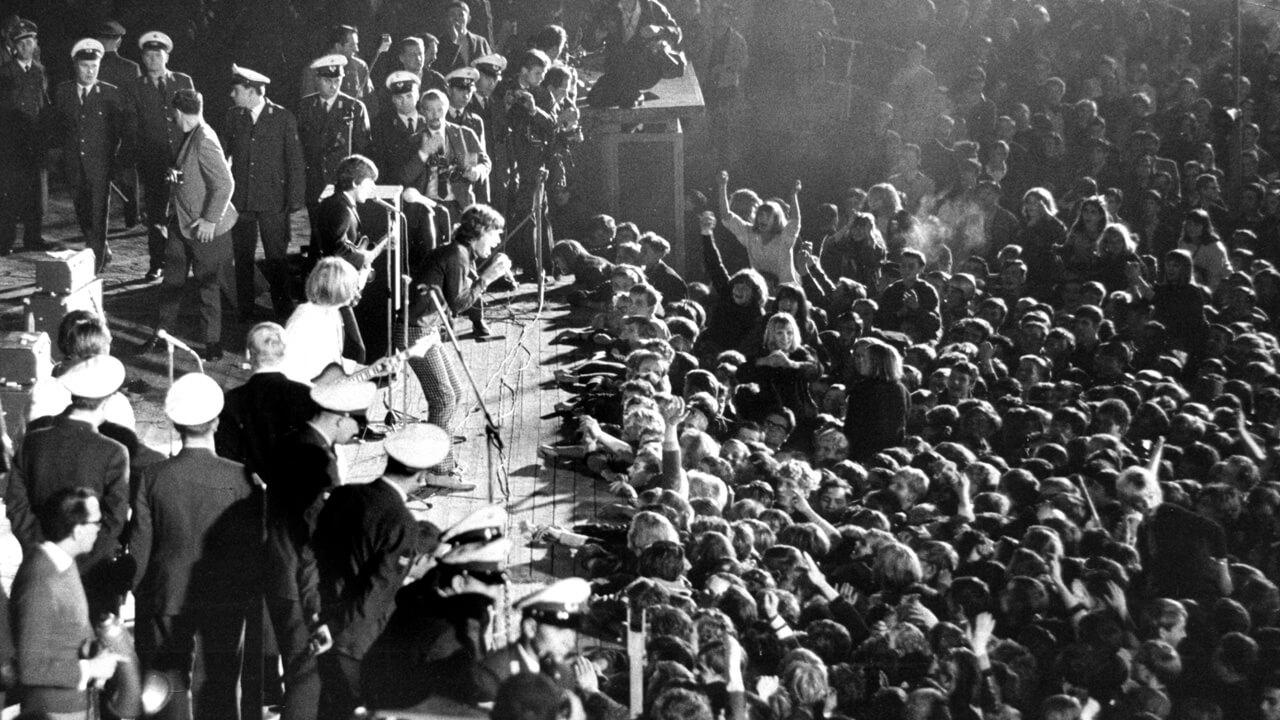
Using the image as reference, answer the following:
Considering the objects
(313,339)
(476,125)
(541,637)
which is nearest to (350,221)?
(313,339)

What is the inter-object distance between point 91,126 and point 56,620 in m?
9.21

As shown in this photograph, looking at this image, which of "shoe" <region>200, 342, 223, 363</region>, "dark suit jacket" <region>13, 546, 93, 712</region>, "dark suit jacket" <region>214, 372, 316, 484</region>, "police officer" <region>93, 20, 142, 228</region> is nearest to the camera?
"dark suit jacket" <region>13, 546, 93, 712</region>

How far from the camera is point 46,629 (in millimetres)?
7121

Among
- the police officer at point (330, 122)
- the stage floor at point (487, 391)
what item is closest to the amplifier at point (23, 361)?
the stage floor at point (487, 391)

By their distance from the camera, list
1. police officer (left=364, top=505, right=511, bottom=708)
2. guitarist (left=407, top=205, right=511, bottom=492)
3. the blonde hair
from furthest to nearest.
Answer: guitarist (left=407, top=205, right=511, bottom=492), the blonde hair, police officer (left=364, top=505, right=511, bottom=708)

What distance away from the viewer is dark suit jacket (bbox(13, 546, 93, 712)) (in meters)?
7.09

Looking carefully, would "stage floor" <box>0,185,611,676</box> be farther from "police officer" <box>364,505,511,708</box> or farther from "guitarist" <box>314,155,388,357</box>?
"police officer" <box>364,505,511,708</box>

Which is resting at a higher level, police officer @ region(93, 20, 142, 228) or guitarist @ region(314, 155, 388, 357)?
police officer @ region(93, 20, 142, 228)

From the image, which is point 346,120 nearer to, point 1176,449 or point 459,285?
point 459,285

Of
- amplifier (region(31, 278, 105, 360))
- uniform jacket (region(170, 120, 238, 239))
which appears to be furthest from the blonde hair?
uniform jacket (region(170, 120, 238, 239))

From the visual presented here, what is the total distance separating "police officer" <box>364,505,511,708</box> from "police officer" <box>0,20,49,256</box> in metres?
10.5

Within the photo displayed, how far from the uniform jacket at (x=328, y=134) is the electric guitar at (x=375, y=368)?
4.07m

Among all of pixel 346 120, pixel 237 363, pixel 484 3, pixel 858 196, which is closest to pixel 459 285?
pixel 237 363

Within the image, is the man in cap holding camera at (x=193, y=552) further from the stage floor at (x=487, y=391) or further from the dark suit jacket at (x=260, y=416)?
the stage floor at (x=487, y=391)
